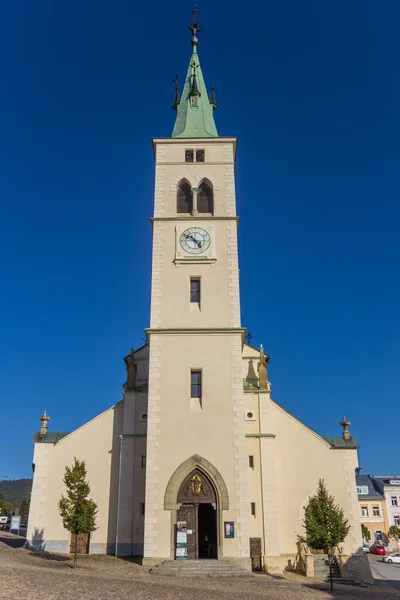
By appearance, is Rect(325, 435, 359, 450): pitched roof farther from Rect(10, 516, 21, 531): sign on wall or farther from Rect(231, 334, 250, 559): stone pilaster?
Rect(10, 516, 21, 531): sign on wall

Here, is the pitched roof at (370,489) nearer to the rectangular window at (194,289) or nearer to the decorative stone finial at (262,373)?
the decorative stone finial at (262,373)

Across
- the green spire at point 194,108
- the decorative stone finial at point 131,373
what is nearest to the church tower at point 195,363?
the green spire at point 194,108

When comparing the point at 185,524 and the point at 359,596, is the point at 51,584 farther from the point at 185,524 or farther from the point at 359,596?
the point at 359,596

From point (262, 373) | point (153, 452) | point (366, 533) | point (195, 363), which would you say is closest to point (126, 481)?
point (153, 452)

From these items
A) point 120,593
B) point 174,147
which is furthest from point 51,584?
point 174,147

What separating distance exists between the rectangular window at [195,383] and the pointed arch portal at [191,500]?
2938mm

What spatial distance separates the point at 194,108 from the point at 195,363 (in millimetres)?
17872

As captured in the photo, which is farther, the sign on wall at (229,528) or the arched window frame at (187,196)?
the arched window frame at (187,196)

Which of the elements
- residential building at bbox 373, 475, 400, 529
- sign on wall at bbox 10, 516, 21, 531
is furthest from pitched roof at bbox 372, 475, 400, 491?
sign on wall at bbox 10, 516, 21, 531

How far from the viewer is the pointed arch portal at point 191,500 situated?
24188 millimetres

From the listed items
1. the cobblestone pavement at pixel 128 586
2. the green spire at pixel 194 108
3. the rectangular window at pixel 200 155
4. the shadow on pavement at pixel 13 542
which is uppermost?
the green spire at pixel 194 108

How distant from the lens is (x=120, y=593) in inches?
604

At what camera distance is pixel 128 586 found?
55.6 ft

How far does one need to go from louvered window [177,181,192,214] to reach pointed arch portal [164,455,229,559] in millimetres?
13585
